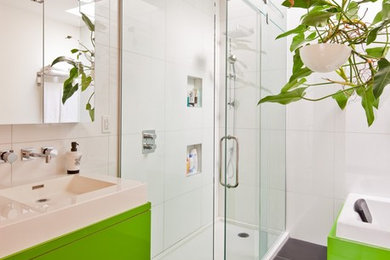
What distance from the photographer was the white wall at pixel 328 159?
2324 mm

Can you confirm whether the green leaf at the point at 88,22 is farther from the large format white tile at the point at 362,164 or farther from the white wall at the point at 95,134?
the large format white tile at the point at 362,164

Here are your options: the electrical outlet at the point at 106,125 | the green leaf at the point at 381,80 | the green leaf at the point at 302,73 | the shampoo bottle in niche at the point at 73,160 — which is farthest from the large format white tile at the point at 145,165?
the green leaf at the point at 381,80

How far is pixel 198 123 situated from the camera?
262cm

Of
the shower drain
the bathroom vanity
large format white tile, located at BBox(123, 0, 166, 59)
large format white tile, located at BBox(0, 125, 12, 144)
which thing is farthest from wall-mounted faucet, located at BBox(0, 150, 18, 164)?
the bathroom vanity

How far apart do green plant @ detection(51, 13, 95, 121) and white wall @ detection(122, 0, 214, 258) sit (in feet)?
0.75

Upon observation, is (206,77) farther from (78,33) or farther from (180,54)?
(78,33)

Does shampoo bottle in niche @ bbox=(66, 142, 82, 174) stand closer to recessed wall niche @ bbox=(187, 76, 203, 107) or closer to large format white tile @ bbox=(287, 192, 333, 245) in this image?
recessed wall niche @ bbox=(187, 76, 203, 107)

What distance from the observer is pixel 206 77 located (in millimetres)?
2791

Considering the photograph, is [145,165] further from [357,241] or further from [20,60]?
[357,241]

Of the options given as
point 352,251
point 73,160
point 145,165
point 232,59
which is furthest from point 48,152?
point 352,251

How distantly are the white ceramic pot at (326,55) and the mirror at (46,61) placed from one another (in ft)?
3.84

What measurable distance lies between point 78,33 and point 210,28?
4.69 feet

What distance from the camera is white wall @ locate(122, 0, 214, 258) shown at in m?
1.93

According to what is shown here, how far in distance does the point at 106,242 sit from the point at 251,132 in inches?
47.7
